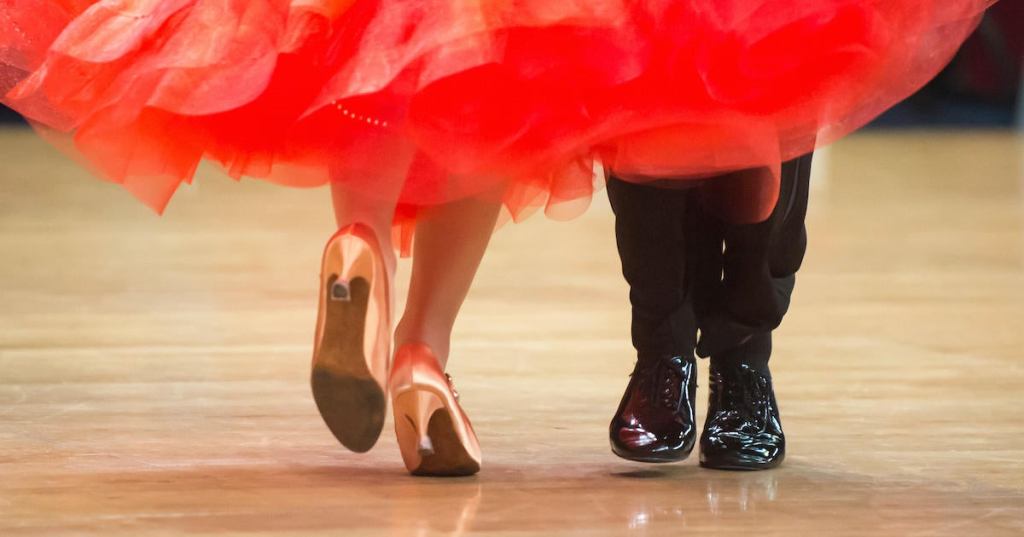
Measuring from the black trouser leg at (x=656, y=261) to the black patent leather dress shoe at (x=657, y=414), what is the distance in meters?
0.02

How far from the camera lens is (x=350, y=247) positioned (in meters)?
1.26

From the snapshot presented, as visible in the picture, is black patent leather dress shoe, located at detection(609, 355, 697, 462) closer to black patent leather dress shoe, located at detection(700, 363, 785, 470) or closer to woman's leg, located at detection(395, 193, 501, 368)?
black patent leather dress shoe, located at detection(700, 363, 785, 470)

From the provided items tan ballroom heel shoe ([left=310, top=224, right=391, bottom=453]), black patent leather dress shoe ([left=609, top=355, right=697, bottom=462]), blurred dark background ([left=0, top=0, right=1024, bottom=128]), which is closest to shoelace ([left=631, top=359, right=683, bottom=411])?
black patent leather dress shoe ([left=609, top=355, right=697, bottom=462])

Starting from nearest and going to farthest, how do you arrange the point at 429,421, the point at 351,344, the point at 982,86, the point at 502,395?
the point at 351,344 < the point at 429,421 < the point at 502,395 < the point at 982,86

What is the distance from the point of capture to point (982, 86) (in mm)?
7770

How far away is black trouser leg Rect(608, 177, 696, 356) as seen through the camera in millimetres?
1464

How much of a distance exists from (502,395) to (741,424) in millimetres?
401

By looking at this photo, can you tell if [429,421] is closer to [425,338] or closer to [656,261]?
[425,338]

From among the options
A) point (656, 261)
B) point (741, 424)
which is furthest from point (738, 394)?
point (656, 261)

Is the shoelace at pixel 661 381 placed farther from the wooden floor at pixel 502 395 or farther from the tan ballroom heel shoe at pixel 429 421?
the tan ballroom heel shoe at pixel 429 421

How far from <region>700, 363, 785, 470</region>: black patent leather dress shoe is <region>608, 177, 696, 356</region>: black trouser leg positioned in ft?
0.19

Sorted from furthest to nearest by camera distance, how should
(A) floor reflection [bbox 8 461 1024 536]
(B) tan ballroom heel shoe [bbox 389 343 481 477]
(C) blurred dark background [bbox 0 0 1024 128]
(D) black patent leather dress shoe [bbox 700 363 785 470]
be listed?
1. (C) blurred dark background [bbox 0 0 1024 128]
2. (D) black patent leather dress shoe [bbox 700 363 785 470]
3. (B) tan ballroom heel shoe [bbox 389 343 481 477]
4. (A) floor reflection [bbox 8 461 1024 536]

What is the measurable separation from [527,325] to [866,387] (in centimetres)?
62

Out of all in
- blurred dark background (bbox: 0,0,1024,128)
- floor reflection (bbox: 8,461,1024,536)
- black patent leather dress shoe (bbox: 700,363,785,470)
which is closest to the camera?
floor reflection (bbox: 8,461,1024,536)
